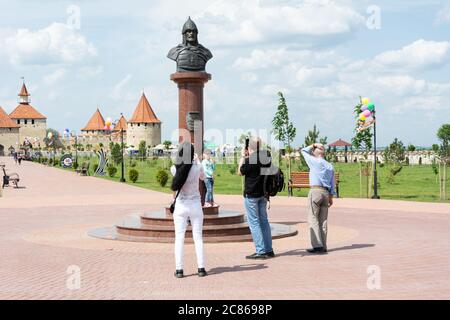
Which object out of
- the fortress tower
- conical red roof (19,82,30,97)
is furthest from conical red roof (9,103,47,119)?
the fortress tower

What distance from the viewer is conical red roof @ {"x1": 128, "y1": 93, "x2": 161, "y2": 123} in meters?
107

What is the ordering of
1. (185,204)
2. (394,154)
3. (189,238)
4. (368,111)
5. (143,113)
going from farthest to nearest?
(143,113)
(394,154)
(368,111)
(189,238)
(185,204)

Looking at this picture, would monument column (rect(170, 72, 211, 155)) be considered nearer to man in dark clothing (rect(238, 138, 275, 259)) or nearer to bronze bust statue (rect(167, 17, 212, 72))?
bronze bust statue (rect(167, 17, 212, 72))

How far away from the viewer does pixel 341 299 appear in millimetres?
6262

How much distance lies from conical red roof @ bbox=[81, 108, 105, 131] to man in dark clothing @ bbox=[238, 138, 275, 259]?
12122 cm

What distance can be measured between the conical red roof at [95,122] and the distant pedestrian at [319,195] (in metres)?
121

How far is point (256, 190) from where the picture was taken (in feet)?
28.4

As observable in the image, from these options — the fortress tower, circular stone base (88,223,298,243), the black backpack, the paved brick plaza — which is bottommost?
the paved brick plaza

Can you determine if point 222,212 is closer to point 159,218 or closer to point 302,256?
point 159,218

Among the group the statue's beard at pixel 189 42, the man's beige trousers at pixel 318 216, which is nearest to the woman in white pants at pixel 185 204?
the man's beige trousers at pixel 318 216

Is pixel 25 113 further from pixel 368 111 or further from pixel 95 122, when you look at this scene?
pixel 368 111

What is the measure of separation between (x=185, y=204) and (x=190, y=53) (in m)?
5.40

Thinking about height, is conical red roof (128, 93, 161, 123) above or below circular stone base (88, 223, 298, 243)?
above

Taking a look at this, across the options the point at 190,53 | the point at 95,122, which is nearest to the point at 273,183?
the point at 190,53
